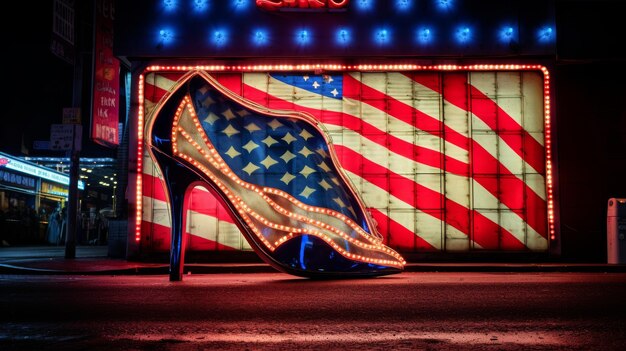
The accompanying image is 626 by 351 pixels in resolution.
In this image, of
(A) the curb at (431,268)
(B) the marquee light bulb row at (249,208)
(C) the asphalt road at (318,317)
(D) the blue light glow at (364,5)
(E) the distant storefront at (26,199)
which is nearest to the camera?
(C) the asphalt road at (318,317)

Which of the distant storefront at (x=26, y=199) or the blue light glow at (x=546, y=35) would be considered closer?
the blue light glow at (x=546, y=35)

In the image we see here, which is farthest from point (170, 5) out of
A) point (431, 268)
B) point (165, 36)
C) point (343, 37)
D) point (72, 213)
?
point (431, 268)

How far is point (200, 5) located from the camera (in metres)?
11.2

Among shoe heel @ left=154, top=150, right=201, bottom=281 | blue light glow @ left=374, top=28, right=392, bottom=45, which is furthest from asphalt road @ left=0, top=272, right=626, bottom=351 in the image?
blue light glow @ left=374, top=28, right=392, bottom=45

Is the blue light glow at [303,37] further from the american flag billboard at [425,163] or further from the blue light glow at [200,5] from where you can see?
the blue light glow at [200,5]

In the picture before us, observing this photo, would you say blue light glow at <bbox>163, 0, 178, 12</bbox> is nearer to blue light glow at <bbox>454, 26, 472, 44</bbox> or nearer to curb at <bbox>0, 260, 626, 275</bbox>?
curb at <bbox>0, 260, 626, 275</bbox>

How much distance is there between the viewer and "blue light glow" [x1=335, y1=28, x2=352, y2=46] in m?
11.0

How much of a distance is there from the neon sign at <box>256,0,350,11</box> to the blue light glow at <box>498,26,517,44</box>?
119 inches

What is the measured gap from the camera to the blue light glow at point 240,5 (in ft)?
36.5

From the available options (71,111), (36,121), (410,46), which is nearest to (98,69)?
(71,111)

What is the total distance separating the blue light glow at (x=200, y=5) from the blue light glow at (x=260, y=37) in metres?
1.10

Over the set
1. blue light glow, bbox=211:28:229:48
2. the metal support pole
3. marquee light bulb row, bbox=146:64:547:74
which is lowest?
the metal support pole

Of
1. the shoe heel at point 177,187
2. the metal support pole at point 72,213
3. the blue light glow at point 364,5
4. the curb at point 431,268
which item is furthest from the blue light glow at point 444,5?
the metal support pole at point 72,213

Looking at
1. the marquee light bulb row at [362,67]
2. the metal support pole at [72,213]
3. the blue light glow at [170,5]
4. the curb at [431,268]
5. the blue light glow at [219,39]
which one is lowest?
the curb at [431,268]
